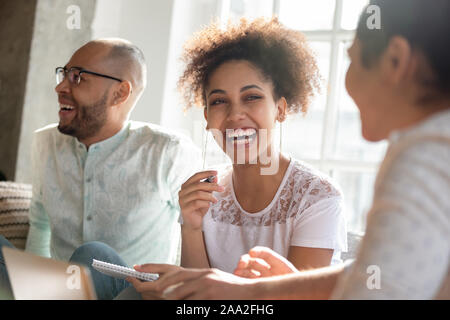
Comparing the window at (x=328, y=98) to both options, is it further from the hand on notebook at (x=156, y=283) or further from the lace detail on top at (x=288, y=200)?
the hand on notebook at (x=156, y=283)

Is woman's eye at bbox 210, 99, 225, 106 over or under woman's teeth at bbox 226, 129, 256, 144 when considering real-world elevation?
over

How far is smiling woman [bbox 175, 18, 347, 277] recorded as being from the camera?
148 centimetres

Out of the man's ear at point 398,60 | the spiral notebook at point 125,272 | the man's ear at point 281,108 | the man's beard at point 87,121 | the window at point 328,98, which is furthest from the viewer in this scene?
the window at point 328,98

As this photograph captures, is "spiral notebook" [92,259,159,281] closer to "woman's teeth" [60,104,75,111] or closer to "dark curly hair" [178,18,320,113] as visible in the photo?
"dark curly hair" [178,18,320,113]

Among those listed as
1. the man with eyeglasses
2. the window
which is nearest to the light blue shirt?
the man with eyeglasses

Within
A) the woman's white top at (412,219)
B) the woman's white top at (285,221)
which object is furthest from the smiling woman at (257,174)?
the woman's white top at (412,219)

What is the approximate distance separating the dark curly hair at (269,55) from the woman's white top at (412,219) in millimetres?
1001

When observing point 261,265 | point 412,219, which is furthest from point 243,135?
point 412,219

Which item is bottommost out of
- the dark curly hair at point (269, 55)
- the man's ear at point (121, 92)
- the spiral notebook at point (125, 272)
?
the spiral notebook at point (125, 272)

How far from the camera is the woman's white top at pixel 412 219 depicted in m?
0.64

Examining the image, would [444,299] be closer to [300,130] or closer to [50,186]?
[50,186]

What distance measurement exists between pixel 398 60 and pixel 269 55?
37.2 inches

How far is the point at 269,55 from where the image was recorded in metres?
1.68

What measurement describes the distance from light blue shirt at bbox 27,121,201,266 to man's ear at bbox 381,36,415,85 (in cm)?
129
